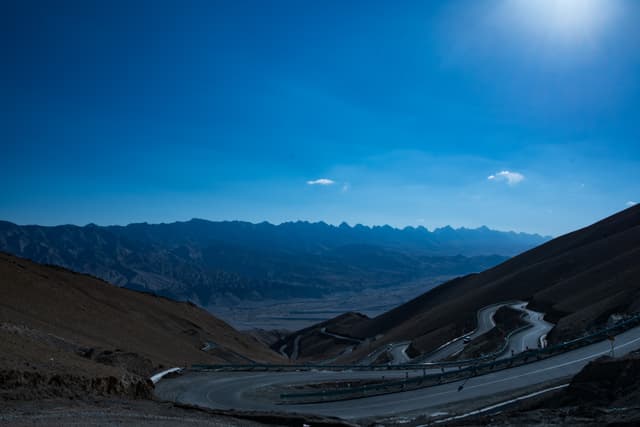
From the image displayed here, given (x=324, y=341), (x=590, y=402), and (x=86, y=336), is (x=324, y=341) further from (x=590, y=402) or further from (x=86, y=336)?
(x=590, y=402)

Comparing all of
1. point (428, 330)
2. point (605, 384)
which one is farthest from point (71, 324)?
point (428, 330)

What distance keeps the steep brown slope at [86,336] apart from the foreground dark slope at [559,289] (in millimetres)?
27980

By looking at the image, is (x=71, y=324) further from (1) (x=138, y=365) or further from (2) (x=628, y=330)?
(2) (x=628, y=330)

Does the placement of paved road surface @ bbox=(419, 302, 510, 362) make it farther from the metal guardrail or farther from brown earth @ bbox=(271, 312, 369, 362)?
brown earth @ bbox=(271, 312, 369, 362)

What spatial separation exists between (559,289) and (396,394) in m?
41.5

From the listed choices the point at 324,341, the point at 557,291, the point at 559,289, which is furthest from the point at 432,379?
the point at 324,341

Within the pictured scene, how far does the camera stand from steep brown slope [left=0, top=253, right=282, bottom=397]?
663 inches

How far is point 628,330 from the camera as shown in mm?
27203

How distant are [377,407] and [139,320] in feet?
143

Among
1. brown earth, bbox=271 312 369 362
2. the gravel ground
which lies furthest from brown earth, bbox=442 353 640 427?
brown earth, bbox=271 312 369 362

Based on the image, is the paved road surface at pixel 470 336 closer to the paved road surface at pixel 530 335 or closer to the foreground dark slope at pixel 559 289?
the foreground dark slope at pixel 559 289

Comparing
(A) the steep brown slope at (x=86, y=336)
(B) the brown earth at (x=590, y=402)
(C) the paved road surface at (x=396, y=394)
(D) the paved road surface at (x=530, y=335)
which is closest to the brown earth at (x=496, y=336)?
(D) the paved road surface at (x=530, y=335)

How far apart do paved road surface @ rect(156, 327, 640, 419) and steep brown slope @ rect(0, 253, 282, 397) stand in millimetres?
3430

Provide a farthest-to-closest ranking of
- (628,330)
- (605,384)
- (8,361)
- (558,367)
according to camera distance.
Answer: (628,330)
(558,367)
(8,361)
(605,384)
